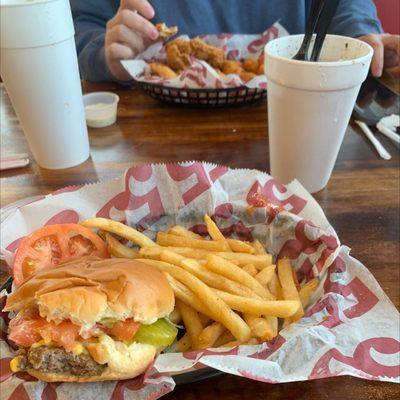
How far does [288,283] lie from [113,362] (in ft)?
1.50

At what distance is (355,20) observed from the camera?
246cm

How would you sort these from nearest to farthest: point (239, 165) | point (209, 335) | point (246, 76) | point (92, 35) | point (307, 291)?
point (209, 335)
point (307, 291)
point (239, 165)
point (246, 76)
point (92, 35)

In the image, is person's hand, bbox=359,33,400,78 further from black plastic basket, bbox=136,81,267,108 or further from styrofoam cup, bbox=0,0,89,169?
styrofoam cup, bbox=0,0,89,169

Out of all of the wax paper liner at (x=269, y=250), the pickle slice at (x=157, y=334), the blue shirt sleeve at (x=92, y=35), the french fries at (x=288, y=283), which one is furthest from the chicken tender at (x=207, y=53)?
the pickle slice at (x=157, y=334)

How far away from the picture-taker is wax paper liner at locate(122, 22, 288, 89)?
191cm

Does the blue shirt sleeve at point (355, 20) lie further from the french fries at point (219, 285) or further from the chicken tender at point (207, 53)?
the french fries at point (219, 285)

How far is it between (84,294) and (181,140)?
1.08 metres

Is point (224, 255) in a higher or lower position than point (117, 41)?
lower

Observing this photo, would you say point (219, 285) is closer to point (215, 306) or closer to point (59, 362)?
point (215, 306)

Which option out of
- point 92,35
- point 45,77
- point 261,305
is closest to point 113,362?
point 261,305

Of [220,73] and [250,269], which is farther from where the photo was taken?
[220,73]

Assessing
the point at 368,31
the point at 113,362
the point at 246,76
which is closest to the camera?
the point at 113,362

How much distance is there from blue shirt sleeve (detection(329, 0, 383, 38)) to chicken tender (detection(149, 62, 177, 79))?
3.55 ft

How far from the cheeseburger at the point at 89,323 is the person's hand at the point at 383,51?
1743 mm
